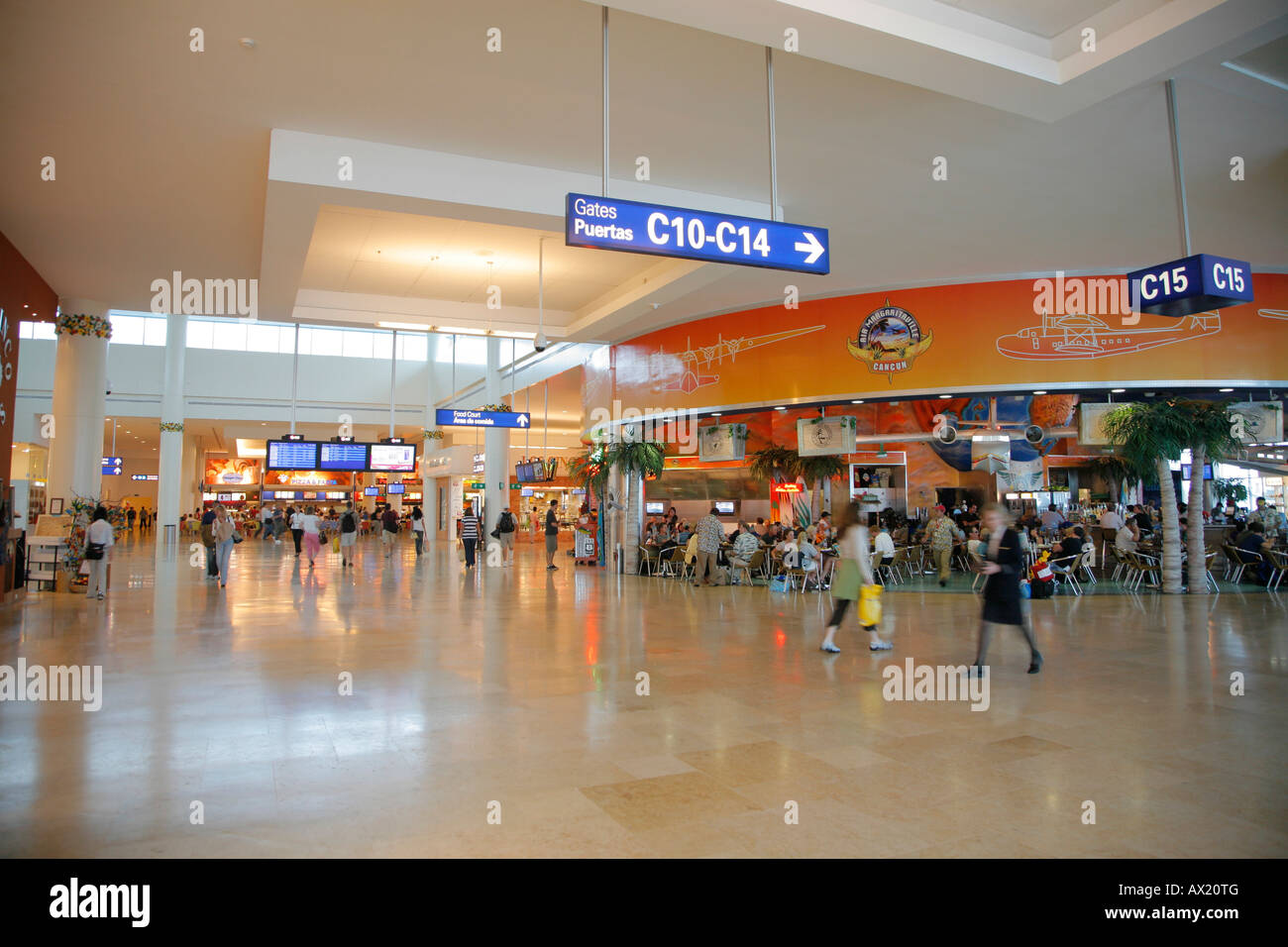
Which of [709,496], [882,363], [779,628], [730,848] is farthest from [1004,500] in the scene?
[730,848]

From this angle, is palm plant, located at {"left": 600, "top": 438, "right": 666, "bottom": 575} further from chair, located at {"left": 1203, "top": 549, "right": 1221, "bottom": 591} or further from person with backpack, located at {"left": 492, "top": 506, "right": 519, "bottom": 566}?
chair, located at {"left": 1203, "top": 549, "right": 1221, "bottom": 591}

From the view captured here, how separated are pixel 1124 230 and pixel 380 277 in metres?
10.7

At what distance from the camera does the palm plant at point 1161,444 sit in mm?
11539

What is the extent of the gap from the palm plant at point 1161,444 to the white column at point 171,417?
86.6 ft

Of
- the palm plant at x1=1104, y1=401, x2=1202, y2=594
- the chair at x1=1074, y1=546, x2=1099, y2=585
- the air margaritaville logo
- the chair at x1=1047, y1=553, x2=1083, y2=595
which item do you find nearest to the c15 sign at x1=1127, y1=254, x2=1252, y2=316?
the palm plant at x1=1104, y1=401, x2=1202, y2=594

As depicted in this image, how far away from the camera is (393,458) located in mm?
21906

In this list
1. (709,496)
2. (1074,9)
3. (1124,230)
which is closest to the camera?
(1074,9)

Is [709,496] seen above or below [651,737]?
above

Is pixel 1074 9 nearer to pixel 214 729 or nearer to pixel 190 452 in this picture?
pixel 214 729

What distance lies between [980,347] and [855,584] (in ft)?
20.9

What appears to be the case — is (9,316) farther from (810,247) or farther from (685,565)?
(685,565)

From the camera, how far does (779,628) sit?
361 inches

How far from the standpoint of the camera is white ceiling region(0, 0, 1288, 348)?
5914mm

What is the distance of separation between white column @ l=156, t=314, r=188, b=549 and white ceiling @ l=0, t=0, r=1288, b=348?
52.0 ft
